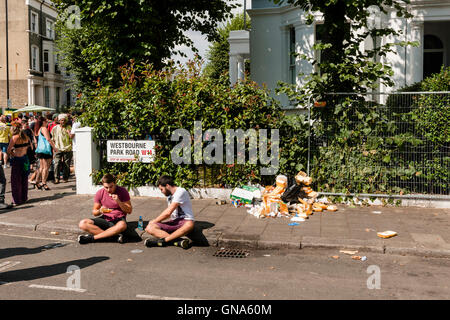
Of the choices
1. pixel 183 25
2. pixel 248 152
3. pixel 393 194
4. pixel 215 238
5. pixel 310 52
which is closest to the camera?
pixel 215 238

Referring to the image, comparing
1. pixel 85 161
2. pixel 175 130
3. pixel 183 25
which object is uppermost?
pixel 183 25

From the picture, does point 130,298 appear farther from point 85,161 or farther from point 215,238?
point 85,161

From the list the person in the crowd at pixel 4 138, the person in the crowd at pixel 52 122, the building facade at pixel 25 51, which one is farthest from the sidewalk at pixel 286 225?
the building facade at pixel 25 51

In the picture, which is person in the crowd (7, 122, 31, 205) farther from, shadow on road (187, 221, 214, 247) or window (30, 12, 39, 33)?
window (30, 12, 39, 33)

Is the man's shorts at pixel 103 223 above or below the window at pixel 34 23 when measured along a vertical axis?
below

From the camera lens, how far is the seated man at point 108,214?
7.10 m

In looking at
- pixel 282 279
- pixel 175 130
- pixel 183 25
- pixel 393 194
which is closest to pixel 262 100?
pixel 175 130

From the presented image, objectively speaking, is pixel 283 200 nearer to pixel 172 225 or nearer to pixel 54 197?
pixel 172 225

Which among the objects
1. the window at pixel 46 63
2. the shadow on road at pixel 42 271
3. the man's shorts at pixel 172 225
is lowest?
the shadow on road at pixel 42 271

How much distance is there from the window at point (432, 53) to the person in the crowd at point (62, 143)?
1279 cm

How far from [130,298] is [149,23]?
425 inches

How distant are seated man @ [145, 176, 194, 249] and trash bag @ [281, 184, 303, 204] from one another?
266cm

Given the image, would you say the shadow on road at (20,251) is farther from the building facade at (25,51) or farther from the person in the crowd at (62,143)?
the building facade at (25,51)

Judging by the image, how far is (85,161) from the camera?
10.6m
